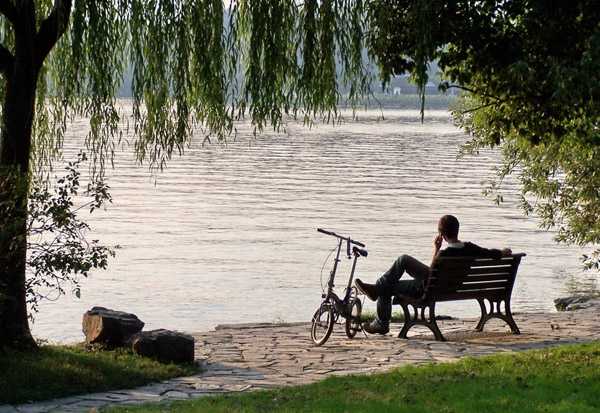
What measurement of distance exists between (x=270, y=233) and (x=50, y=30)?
26.0 metres

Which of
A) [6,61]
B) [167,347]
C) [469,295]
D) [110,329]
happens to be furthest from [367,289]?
[6,61]

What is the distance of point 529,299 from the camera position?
81.9 feet

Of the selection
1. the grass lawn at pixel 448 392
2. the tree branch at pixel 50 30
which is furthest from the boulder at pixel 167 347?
the tree branch at pixel 50 30

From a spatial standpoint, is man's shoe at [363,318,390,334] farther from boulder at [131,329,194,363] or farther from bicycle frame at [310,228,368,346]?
boulder at [131,329,194,363]

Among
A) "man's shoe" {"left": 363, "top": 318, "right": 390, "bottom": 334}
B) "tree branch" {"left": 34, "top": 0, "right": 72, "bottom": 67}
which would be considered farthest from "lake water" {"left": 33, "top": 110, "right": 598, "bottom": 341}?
"tree branch" {"left": 34, "top": 0, "right": 72, "bottom": 67}

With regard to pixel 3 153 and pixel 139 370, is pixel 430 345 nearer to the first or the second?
pixel 139 370

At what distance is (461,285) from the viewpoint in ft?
42.8

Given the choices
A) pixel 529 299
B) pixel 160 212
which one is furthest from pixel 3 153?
pixel 160 212

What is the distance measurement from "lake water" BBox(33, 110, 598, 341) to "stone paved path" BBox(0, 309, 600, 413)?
19.5ft

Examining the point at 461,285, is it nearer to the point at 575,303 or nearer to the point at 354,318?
the point at 354,318

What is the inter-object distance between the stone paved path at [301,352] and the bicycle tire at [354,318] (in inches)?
4.7

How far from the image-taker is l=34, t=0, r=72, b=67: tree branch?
437 inches

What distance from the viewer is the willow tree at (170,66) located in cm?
1132

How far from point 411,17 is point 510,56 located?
3.28ft
